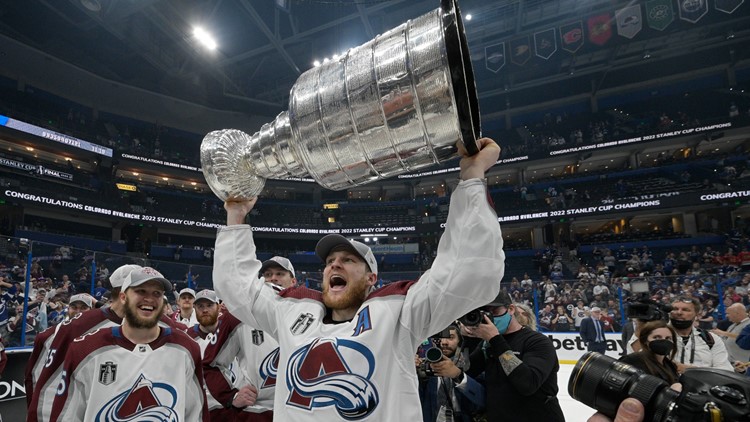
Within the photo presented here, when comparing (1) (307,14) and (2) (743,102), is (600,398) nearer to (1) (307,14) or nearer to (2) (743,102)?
(1) (307,14)

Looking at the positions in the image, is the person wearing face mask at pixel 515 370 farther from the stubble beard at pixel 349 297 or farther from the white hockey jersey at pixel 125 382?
the white hockey jersey at pixel 125 382

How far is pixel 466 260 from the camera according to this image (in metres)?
1.31

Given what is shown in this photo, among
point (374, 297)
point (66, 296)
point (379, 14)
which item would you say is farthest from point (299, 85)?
point (379, 14)

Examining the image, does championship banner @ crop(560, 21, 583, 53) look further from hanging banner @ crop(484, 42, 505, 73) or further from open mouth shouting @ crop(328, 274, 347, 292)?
open mouth shouting @ crop(328, 274, 347, 292)

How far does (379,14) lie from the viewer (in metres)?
20.8

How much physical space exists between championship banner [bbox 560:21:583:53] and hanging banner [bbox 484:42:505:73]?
7.96 feet

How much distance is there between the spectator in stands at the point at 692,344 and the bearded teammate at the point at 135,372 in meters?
3.76

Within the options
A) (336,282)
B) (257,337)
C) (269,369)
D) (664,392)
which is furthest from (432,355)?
(664,392)

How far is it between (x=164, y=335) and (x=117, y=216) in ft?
75.6

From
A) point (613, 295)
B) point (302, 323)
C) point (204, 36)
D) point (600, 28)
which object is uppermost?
point (204, 36)

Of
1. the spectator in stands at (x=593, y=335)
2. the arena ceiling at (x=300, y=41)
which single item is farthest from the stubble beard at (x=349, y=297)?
the arena ceiling at (x=300, y=41)

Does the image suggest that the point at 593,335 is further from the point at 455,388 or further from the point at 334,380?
the point at 334,380

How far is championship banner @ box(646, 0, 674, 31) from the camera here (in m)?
16.8

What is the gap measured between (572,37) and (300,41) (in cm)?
1258
